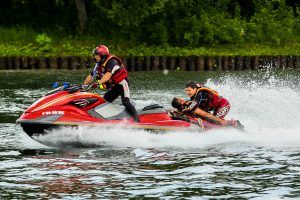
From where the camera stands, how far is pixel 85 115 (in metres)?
14.9

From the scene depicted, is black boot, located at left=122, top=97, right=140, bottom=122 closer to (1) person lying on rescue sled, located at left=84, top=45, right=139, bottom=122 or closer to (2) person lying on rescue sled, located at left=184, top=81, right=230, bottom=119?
(1) person lying on rescue sled, located at left=84, top=45, right=139, bottom=122

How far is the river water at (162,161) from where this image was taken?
11656 millimetres

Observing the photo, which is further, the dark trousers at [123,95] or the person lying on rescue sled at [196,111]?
the person lying on rescue sled at [196,111]

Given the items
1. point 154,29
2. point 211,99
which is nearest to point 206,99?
point 211,99

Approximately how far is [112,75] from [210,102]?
6.55 ft

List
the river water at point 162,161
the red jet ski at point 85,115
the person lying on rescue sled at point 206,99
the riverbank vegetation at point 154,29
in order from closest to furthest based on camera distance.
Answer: the river water at point 162,161, the red jet ski at point 85,115, the person lying on rescue sled at point 206,99, the riverbank vegetation at point 154,29

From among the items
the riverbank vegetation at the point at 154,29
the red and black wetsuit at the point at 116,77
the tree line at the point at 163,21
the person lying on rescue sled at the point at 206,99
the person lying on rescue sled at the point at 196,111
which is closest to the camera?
the red and black wetsuit at the point at 116,77

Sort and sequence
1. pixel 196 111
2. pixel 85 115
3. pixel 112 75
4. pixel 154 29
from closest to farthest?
pixel 85 115, pixel 112 75, pixel 196 111, pixel 154 29

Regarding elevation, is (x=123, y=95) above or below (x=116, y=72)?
below

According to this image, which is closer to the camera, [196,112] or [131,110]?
[131,110]

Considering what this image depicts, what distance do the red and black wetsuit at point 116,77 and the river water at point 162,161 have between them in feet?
1.87

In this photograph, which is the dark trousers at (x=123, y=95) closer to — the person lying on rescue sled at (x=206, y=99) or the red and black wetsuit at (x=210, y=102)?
the person lying on rescue sled at (x=206, y=99)

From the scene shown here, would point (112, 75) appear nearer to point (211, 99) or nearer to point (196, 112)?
point (196, 112)

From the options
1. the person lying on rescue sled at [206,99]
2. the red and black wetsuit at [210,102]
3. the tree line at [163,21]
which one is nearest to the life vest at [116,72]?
the person lying on rescue sled at [206,99]
